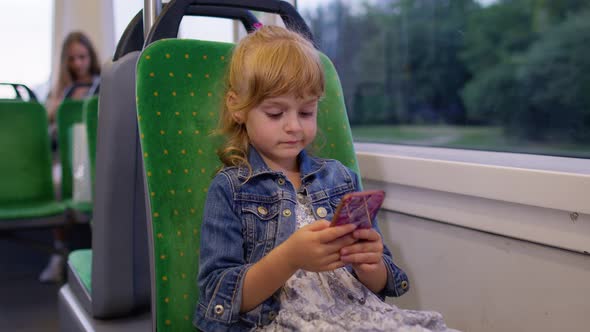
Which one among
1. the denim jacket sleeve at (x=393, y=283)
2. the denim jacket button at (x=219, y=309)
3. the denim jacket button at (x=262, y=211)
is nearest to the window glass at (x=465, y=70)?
the denim jacket sleeve at (x=393, y=283)

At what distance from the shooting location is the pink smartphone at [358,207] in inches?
30.5

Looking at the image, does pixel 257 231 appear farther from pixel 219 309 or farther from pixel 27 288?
pixel 27 288

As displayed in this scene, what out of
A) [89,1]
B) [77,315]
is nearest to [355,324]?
[77,315]

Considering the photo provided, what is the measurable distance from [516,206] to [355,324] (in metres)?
0.50

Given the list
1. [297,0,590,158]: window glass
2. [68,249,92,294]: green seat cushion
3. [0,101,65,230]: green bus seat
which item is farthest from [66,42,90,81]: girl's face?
[68,249,92,294]: green seat cushion

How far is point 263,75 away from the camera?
3.28 feet

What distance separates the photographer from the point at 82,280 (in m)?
1.54

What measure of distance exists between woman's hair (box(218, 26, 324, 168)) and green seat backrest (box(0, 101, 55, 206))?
2.27m

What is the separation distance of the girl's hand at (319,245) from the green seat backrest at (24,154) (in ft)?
8.36

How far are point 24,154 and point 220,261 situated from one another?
2438mm

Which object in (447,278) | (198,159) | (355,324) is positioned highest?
(198,159)

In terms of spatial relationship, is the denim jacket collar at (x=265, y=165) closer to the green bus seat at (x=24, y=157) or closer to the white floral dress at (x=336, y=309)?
the white floral dress at (x=336, y=309)

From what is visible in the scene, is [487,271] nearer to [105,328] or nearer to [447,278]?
[447,278]

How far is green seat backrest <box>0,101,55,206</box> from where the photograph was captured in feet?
9.69
